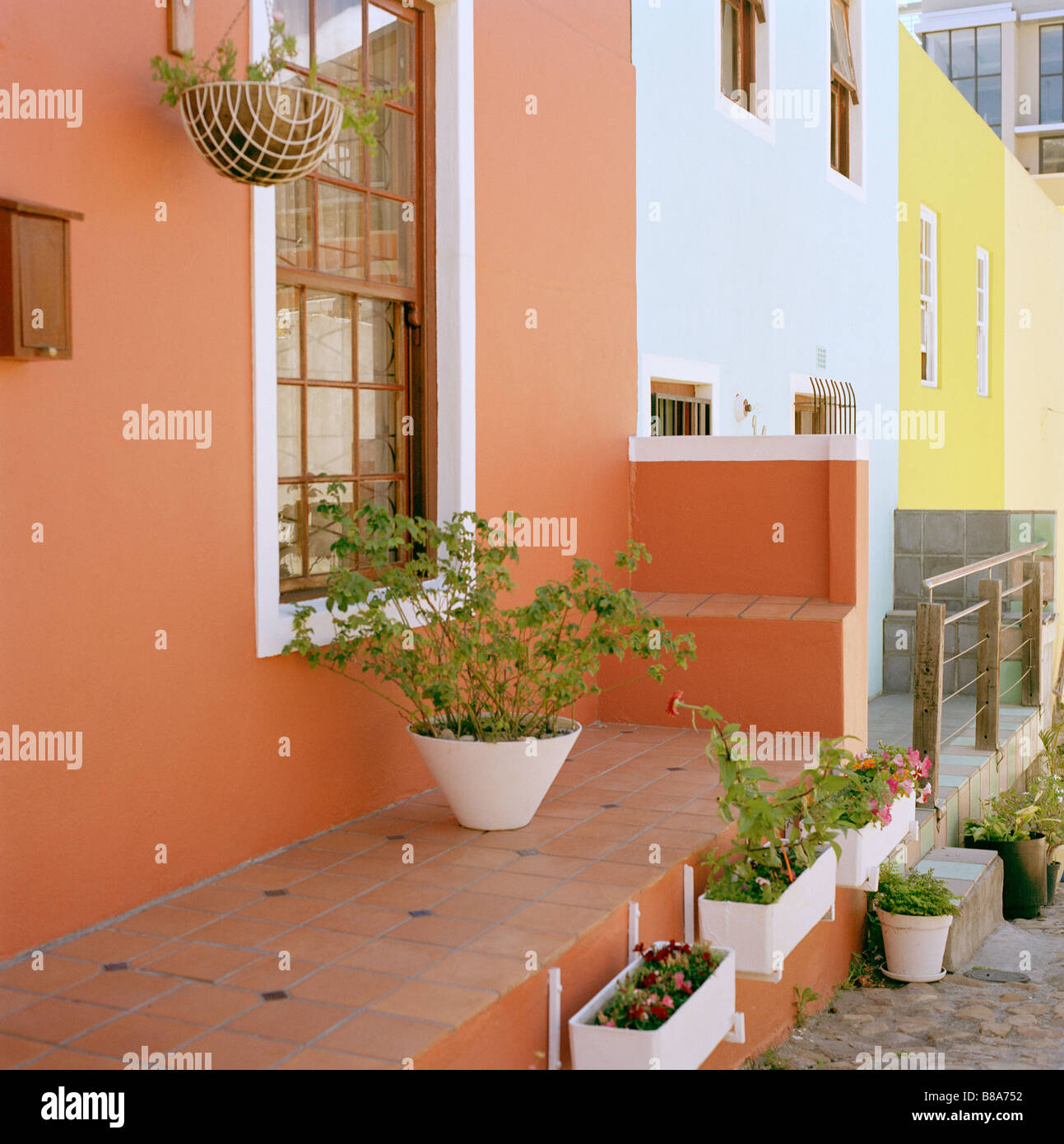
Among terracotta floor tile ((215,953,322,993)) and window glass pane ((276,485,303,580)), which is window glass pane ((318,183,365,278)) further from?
terracotta floor tile ((215,953,322,993))

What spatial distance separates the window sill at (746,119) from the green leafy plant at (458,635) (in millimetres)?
4388

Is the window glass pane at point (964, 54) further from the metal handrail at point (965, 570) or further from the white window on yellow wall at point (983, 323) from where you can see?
the metal handrail at point (965, 570)

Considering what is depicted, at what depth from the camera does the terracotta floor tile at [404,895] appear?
157 inches

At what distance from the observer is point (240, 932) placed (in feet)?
12.3

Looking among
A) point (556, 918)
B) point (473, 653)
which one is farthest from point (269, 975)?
point (473, 653)

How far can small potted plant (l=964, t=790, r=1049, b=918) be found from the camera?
749cm

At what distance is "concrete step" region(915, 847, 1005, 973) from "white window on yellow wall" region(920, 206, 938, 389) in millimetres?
6760

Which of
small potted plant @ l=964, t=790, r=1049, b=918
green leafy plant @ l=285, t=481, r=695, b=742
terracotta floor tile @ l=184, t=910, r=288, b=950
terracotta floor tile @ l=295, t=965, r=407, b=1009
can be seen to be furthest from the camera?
small potted plant @ l=964, t=790, r=1049, b=918

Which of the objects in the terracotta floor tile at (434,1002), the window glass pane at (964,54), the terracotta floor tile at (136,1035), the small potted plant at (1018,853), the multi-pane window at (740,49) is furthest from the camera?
the window glass pane at (964,54)

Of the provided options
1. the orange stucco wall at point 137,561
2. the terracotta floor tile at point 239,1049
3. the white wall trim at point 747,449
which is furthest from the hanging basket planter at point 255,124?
the white wall trim at point 747,449

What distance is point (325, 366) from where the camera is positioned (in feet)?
16.0

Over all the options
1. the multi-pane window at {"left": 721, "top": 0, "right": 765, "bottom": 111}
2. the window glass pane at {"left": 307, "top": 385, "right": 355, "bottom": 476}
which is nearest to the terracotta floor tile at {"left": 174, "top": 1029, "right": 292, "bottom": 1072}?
the window glass pane at {"left": 307, "top": 385, "right": 355, "bottom": 476}

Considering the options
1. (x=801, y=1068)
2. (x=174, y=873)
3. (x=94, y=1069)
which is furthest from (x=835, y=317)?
(x=94, y=1069)
